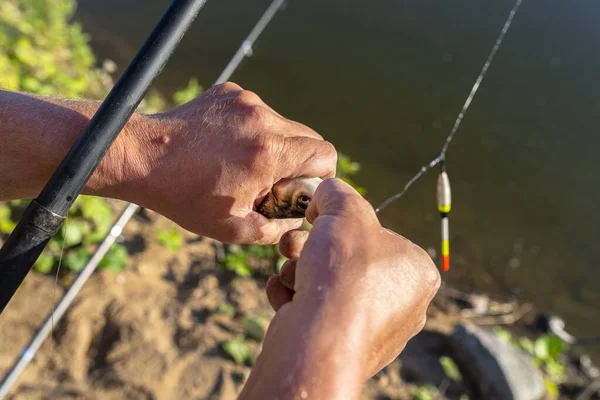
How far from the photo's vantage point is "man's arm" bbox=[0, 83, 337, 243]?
1.48 metres

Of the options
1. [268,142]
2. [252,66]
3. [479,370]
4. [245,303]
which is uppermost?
[268,142]

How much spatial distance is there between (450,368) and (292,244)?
3855mm

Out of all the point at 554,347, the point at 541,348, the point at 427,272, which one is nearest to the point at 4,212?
the point at 427,272

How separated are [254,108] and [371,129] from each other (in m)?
6.54

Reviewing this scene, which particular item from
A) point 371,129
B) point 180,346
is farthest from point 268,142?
point 371,129

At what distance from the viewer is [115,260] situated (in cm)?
378

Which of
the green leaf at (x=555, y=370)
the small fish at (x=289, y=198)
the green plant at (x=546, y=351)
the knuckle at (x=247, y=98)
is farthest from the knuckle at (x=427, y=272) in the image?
the green leaf at (x=555, y=370)

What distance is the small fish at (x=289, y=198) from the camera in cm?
139

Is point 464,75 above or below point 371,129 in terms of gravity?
above

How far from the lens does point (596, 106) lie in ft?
29.6

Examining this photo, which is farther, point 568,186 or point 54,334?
point 568,186

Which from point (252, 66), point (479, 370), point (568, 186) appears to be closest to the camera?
point (479, 370)

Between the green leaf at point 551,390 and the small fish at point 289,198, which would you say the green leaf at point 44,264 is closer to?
the small fish at point 289,198

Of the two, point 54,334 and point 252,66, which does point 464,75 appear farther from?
point 54,334
